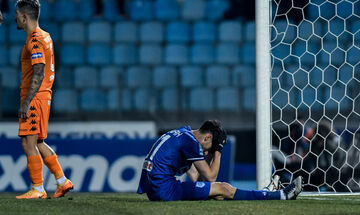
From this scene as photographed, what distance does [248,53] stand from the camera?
10.8m

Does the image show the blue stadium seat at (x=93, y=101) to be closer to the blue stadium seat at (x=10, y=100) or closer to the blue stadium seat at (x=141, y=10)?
the blue stadium seat at (x=10, y=100)

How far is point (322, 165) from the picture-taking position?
7.88 metres

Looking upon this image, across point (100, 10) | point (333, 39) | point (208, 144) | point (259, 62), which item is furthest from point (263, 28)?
point (100, 10)

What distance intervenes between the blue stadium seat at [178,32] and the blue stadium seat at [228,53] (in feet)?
2.03

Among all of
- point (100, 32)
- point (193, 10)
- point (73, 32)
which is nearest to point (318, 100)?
point (193, 10)

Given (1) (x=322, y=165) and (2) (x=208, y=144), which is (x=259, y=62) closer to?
(2) (x=208, y=144)

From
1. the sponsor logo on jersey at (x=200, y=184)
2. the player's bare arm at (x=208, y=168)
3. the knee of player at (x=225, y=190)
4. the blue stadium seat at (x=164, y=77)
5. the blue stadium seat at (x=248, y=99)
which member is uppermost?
the blue stadium seat at (x=164, y=77)

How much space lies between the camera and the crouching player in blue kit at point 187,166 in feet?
14.8

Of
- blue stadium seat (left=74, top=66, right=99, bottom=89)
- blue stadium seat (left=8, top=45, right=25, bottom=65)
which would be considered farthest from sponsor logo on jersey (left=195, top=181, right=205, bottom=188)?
blue stadium seat (left=8, top=45, right=25, bottom=65)

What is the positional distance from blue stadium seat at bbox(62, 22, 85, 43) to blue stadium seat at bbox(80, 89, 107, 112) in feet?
3.66

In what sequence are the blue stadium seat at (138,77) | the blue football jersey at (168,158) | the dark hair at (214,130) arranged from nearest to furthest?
the blue football jersey at (168,158) < the dark hair at (214,130) < the blue stadium seat at (138,77)

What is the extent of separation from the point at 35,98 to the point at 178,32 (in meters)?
6.42

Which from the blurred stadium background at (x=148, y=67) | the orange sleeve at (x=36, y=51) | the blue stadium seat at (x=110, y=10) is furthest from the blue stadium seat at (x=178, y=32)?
the orange sleeve at (x=36, y=51)

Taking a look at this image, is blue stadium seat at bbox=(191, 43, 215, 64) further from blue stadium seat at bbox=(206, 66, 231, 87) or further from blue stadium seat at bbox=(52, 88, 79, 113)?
blue stadium seat at bbox=(52, 88, 79, 113)
